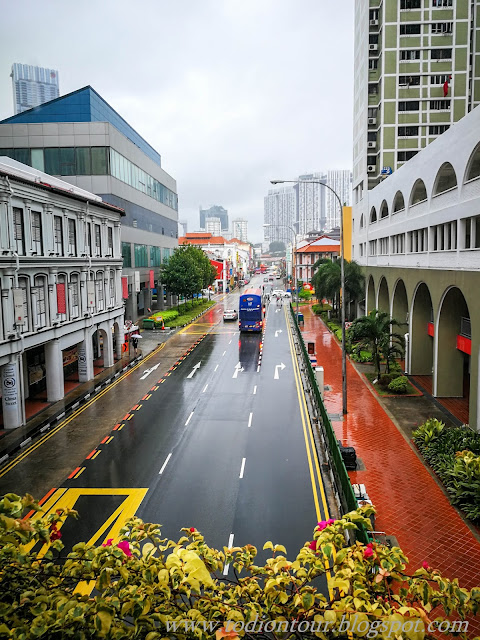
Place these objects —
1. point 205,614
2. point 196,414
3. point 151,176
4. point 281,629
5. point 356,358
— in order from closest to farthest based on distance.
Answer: point 281,629 → point 205,614 → point 196,414 → point 356,358 → point 151,176

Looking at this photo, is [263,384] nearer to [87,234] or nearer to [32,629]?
[87,234]

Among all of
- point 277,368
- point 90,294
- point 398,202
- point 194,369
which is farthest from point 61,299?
point 398,202

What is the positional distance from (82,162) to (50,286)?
83.1 ft

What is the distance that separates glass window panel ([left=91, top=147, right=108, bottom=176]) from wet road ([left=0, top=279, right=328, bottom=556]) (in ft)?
79.5

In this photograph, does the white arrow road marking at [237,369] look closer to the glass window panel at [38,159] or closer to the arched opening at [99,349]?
the arched opening at [99,349]

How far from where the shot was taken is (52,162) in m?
47.5

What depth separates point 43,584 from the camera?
4840 mm

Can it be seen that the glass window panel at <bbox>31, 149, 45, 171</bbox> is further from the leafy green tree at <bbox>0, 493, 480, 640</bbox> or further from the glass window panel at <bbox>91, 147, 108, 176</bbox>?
the leafy green tree at <bbox>0, 493, 480, 640</bbox>

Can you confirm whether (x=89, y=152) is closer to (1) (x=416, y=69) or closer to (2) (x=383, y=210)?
(2) (x=383, y=210)

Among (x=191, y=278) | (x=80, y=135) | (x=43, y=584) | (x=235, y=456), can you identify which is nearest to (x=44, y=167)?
(x=80, y=135)

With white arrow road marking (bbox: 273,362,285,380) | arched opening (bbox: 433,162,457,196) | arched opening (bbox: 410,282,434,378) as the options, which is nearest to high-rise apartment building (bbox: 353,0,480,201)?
arched opening (bbox: 433,162,457,196)

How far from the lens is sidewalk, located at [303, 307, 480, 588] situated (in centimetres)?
1273

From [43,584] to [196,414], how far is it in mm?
20057

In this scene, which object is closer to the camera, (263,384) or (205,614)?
(205,614)
